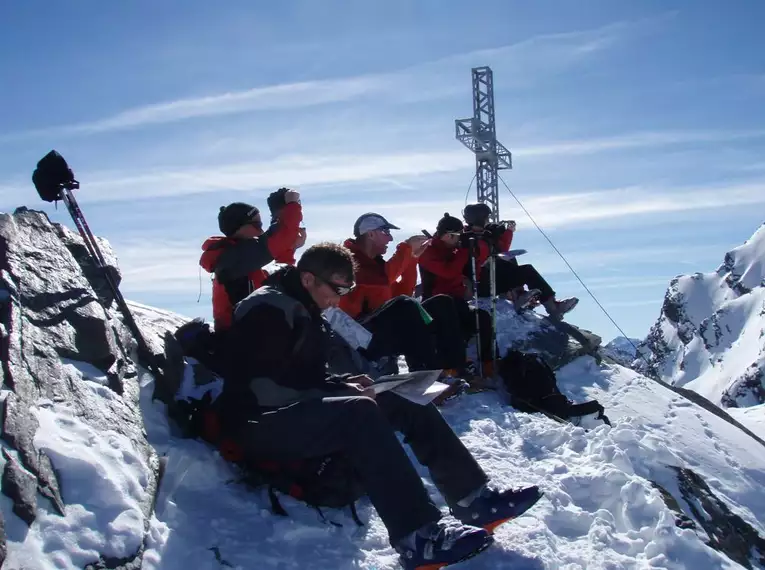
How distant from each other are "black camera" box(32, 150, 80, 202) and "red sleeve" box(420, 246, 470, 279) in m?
4.39

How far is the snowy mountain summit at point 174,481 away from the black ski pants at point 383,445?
0.45 metres

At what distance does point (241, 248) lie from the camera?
5867 mm

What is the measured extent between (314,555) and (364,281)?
3.70 m

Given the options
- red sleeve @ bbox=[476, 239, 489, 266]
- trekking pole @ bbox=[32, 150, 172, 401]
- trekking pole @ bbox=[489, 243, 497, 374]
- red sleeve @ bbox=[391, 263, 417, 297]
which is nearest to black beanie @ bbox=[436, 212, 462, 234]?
red sleeve @ bbox=[476, 239, 489, 266]

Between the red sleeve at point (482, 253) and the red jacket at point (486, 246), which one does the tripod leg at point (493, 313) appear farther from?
the red sleeve at point (482, 253)

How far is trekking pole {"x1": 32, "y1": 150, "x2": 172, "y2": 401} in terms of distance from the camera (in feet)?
17.7

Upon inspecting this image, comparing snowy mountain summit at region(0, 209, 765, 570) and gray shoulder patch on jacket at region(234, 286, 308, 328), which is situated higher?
gray shoulder patch on jacket at region(234, 286, 308, 328)

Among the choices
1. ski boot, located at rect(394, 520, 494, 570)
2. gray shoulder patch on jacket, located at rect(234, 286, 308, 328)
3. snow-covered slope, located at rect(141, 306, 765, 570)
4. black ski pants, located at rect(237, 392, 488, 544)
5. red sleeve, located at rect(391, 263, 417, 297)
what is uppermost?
gray shoulder patch on jacket, located at rect(234, 286, 308, 328)

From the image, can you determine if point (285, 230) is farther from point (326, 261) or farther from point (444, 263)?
point (444, 263)

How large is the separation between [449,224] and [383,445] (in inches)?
198

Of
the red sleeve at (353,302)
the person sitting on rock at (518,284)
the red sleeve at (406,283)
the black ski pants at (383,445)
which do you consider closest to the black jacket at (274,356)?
the black ski pants at (383,445)

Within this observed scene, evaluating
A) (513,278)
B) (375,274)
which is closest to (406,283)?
(375,274)

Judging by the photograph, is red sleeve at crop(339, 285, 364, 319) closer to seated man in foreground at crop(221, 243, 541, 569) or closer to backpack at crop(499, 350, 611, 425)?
backpack at crop(499, 350, 611, 425)

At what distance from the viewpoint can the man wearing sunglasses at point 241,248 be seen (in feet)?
19.2
